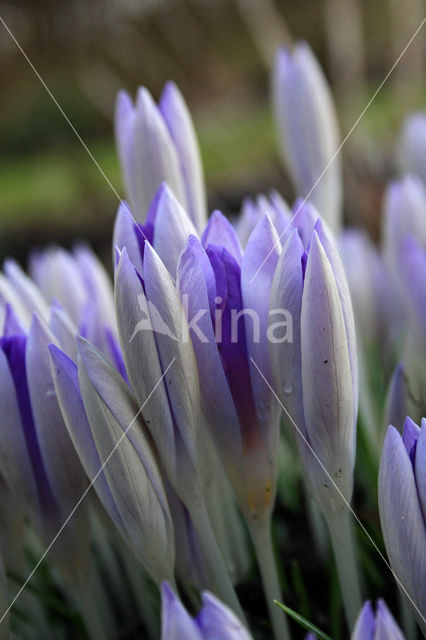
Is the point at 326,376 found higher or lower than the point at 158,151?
lower

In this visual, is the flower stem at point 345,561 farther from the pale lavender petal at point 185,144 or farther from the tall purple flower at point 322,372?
the pale lavender petal at point 185,144

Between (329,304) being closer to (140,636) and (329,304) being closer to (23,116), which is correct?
(140,636)

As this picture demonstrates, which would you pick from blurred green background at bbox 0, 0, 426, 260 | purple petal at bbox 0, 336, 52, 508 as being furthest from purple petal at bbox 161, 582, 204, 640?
blurred green background at bbox 0, 0, 426, 260

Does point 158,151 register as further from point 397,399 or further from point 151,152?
point 397,399

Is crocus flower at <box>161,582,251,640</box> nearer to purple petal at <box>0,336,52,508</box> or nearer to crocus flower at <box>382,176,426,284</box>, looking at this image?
purple petal at <box>0,336,52,508</box>

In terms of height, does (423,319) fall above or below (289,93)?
below

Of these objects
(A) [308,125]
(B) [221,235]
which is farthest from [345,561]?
(A) [308,125]

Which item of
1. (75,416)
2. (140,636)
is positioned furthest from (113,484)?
(140,636)
